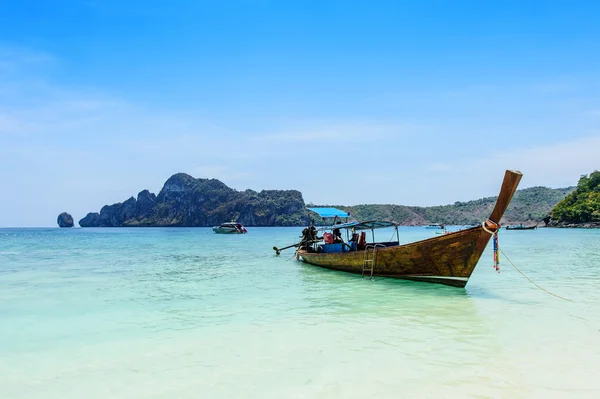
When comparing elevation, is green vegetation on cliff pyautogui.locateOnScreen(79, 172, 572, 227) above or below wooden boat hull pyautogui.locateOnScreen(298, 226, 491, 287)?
above

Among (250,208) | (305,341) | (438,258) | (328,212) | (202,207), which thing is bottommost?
(305,341)

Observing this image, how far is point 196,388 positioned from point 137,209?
587 feet

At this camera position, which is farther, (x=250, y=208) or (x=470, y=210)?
(x=250, y=208)

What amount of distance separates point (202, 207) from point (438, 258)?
496 ft

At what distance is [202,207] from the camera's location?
15775 cm

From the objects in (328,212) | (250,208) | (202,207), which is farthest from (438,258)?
(202,207)

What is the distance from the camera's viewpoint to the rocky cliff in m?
150

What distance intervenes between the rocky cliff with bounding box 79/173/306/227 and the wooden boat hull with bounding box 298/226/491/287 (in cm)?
13295

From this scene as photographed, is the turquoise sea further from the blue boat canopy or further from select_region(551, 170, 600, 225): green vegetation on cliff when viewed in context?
select_region(551, 170, 600, 225): green vegetation on cliff

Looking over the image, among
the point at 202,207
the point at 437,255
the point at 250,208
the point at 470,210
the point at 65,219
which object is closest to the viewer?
the point at 437,255

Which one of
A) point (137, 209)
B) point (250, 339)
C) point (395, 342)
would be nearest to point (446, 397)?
point (395, 342)

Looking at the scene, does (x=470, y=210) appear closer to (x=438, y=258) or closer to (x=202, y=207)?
(x=202, y=207)

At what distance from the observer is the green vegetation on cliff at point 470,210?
124188mm

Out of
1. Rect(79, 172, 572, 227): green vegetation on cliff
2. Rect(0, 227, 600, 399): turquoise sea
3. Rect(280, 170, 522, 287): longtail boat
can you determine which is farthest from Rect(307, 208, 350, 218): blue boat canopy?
Rect(79, 172, 572, 227): green vegetation on cliff
